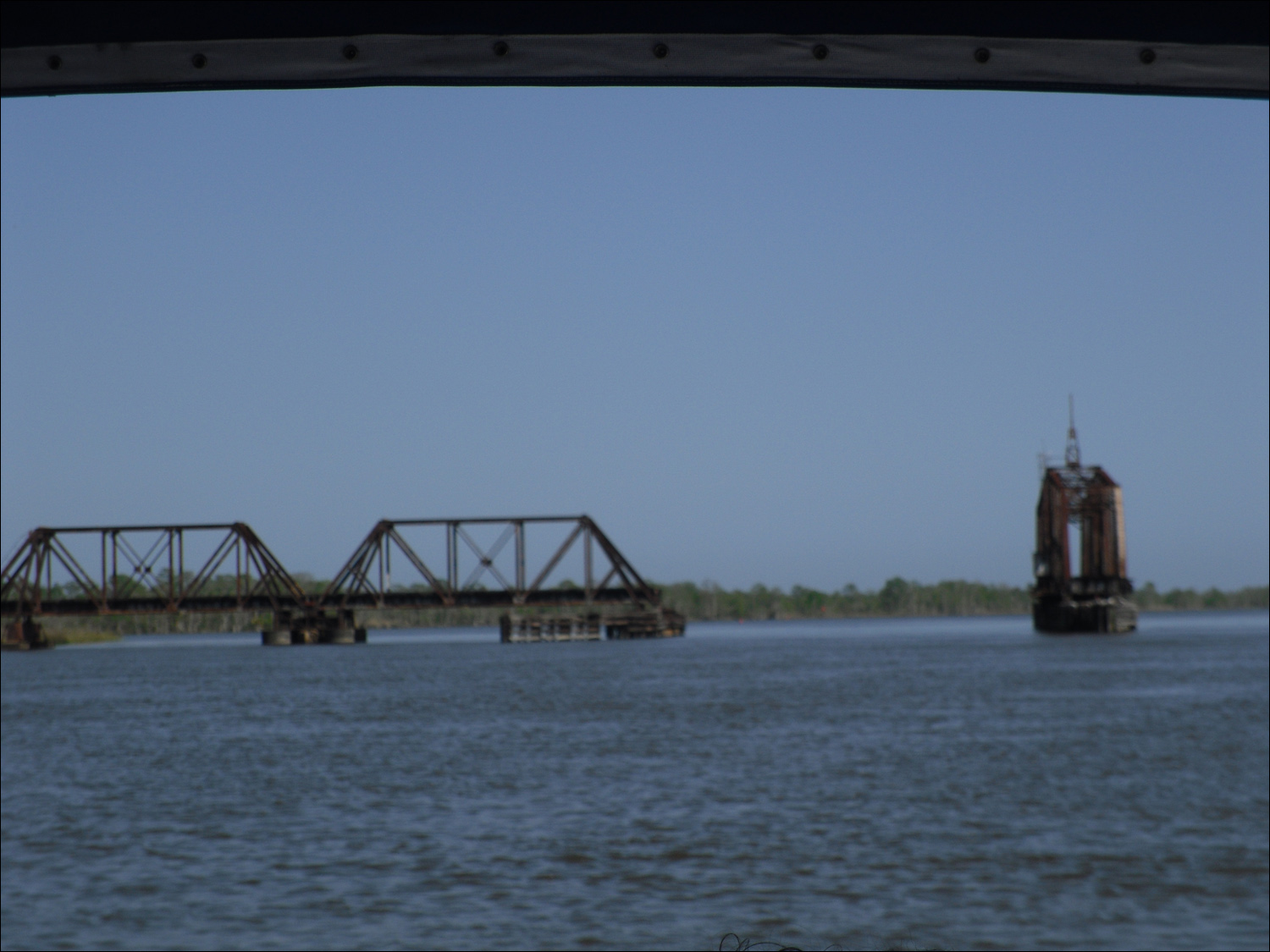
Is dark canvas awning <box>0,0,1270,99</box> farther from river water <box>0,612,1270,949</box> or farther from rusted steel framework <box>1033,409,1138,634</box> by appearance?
rusted steel framework <box>1033,409,1138,634</box>

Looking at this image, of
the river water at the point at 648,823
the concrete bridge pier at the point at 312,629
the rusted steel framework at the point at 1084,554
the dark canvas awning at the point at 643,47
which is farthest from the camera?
the concrete bridge pier at the point at 312,629

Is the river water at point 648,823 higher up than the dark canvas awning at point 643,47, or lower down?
lower down

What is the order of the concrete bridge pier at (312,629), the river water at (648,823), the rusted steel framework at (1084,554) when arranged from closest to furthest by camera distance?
the river water at (648,823)
the rusted steel framework at (1084,554)
the concrete bridge pier at (312,629)

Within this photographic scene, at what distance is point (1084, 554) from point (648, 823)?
109872 mm

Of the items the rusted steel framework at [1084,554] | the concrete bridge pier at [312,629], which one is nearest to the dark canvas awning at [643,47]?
the rusted steel framework at [1084,554]

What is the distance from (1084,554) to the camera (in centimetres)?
12519

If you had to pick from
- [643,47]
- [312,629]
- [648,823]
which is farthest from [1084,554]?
[643,47]

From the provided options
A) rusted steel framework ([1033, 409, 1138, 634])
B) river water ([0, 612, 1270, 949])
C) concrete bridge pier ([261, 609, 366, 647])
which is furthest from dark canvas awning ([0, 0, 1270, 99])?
concrete bridge pier ([261, 609, 366, 647])

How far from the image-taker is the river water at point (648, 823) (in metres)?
16.2

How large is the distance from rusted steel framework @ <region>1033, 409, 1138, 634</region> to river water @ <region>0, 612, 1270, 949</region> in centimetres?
6799

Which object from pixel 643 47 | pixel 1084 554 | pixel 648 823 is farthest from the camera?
pixel 1084 554

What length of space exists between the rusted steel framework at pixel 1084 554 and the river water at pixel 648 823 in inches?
2677

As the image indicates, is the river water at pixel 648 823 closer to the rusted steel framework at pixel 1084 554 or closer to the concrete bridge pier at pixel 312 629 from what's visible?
the rusted steel framework at pixel 1084 554

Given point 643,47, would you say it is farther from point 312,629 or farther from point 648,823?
point 312,629
